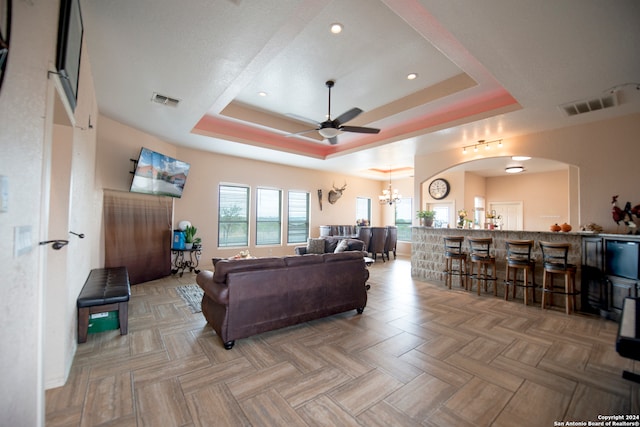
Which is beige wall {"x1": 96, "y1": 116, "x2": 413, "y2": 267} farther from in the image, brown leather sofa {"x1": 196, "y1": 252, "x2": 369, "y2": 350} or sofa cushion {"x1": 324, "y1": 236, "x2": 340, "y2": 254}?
brown leather sofa {"x1": 196, "y1": 252, "x2": 369, "y2": 350}

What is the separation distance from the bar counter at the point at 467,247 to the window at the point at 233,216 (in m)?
4.37

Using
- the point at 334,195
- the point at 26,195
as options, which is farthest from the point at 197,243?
the point at 26,195

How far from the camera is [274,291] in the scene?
2.99m

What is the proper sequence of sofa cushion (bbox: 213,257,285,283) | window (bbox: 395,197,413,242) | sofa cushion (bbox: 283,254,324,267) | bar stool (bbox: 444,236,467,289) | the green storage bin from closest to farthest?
1. sofa cushion (bbox: 213,257,285,283)
2. the green storage bin
3. sofa cushion (bbox: 283,254,324,267)
4. bar stool (bbox: 444,236,467,289)
5. window (bbox: 395,197,413,242)

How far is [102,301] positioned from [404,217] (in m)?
9.42

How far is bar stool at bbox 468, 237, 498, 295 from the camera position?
4707 mm

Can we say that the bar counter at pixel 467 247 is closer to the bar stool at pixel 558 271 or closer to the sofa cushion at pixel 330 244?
the bar stool at pixel 558 271

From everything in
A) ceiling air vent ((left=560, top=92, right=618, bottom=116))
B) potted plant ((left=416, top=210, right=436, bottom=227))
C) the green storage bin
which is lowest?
the green storage bin

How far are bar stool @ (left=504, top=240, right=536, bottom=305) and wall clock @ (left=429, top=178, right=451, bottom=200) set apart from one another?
4.11 metres

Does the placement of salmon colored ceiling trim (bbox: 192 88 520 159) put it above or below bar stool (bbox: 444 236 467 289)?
above

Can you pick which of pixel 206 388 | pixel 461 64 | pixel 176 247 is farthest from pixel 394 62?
pixel 176 247

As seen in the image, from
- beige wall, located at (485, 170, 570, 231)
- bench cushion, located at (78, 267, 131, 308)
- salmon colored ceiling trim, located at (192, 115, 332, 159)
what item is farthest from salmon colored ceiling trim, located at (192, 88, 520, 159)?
beige wall, located at (485, 170, 570, 231)

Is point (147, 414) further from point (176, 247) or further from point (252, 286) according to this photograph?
point (176, 247)

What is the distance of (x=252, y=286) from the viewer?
285 cm
